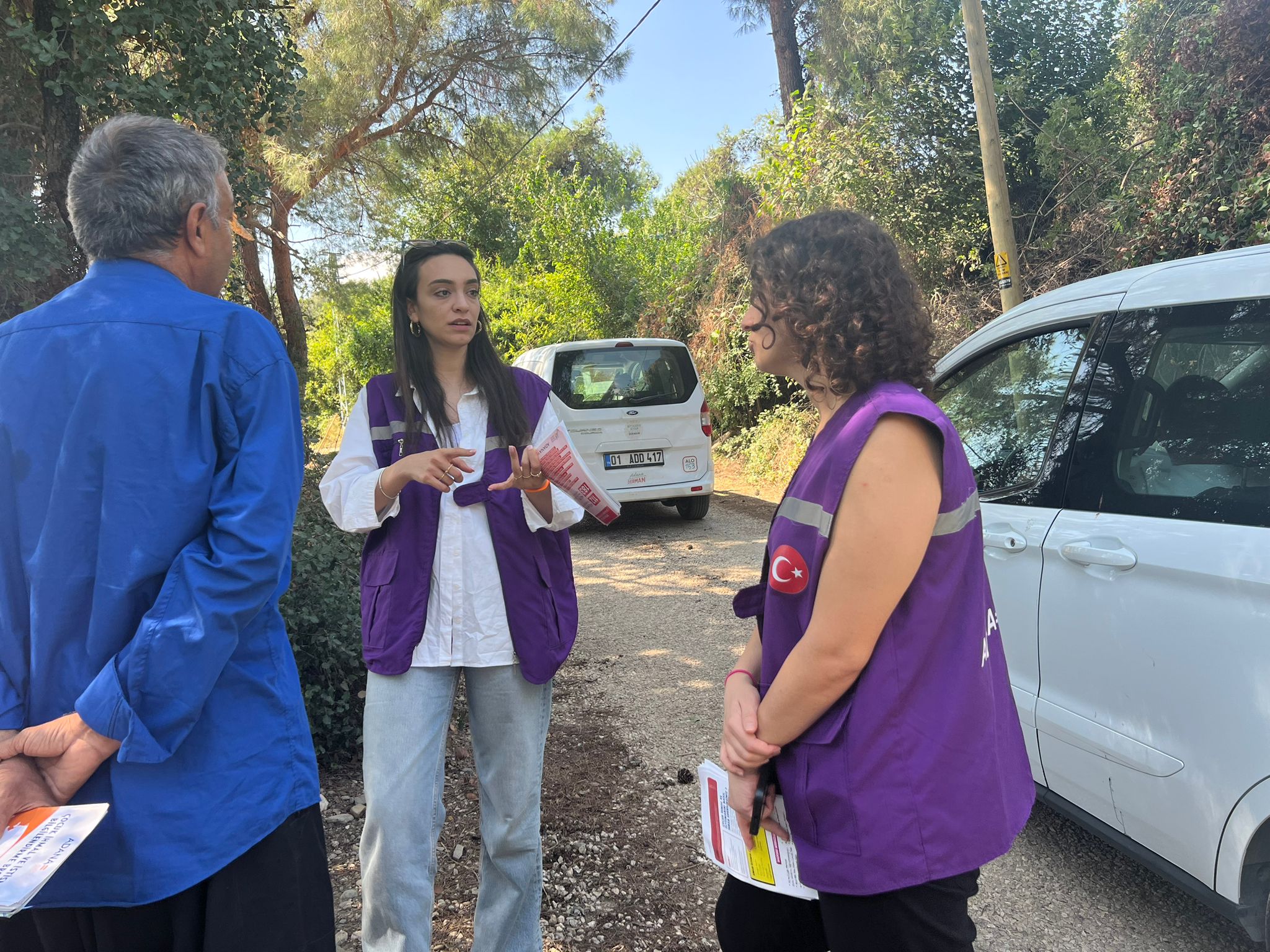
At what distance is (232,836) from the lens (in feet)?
4.77

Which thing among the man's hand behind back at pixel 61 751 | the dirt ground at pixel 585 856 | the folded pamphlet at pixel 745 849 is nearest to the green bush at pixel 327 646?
the dirt ground at pixel 585 856

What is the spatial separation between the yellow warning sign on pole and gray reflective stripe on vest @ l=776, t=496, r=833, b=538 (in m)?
6.86

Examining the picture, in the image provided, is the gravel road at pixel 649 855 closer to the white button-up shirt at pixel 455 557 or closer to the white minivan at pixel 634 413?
the white button-up shirt at pixel 455 557

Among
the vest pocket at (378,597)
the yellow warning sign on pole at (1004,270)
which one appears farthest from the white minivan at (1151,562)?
the yellow warning sign on pole at (1004,270)

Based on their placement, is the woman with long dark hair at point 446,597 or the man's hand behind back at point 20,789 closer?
the man's hand behind back at point 20,789

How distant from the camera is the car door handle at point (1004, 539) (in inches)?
107

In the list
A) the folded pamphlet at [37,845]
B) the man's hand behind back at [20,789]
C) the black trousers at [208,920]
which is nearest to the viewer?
the folded pamphlet at [37,845]

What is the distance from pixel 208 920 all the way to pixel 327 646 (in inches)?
95.4

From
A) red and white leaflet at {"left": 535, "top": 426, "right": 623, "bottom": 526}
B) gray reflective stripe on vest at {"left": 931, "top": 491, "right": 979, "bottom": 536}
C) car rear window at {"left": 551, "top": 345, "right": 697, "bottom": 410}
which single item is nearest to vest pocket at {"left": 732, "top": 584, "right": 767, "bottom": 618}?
gray reflective stripe on vest at {"left": 931, "top": 491, "right": 979, "bottom": 536}

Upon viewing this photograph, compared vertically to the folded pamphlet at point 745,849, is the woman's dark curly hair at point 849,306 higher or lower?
higher

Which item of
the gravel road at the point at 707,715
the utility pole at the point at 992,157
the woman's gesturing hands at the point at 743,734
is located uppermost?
the utility pole at the point at 992,157

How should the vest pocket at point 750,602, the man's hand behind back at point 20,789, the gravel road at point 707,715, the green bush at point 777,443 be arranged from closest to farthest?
the man's hand behind back at point 20,789 → the vest pocket at point 750,602 → the gravel road at point 707,715 → the green bush at point 777,443

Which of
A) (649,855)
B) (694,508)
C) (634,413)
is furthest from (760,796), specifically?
(694,508)

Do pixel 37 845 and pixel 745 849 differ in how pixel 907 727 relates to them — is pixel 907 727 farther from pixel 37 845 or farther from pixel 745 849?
pixel 37 845
